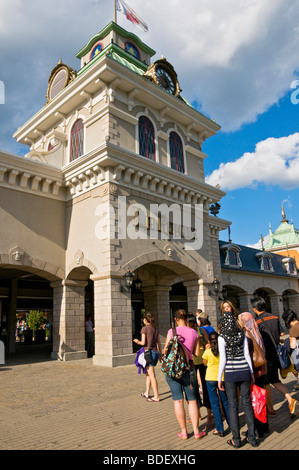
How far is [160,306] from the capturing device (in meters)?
17.6

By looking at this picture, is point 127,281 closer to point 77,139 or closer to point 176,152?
point 77,139

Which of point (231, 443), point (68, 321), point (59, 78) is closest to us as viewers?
point (231, 443)

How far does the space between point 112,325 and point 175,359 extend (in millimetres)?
7153

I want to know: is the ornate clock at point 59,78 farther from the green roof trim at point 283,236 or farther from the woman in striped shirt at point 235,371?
the green roof trim at point 283,236

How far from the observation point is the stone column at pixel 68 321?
43.3 feet

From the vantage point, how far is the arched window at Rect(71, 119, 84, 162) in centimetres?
1501

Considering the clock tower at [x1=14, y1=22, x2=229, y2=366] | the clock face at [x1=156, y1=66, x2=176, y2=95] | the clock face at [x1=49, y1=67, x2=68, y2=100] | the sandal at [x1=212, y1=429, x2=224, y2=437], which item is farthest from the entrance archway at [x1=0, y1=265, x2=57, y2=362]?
the sandal at [x1=212, y1=429, x2=224, y2=437]

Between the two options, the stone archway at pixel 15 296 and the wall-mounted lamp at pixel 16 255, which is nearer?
the wall-mounted lamp at pixel 16 255

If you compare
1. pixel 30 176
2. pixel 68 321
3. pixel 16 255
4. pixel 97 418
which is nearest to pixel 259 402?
pixel 97 418

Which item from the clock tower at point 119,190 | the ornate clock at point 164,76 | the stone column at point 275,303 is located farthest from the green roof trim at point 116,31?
the stone column at point 275,303

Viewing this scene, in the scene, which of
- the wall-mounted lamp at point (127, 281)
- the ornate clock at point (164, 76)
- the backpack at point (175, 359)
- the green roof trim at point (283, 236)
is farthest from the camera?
the green roof trim at point (283, 236)

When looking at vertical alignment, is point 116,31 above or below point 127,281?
above

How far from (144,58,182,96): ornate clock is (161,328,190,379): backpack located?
537 inches

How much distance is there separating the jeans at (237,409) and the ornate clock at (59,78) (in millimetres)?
15600
